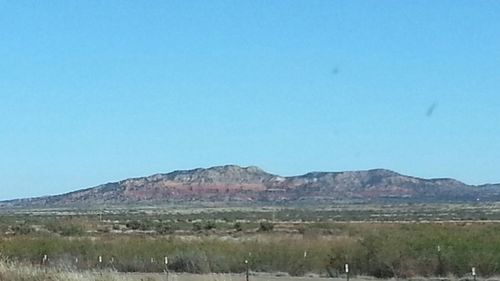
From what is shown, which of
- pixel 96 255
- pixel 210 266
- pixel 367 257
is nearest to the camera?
pixel 367 257

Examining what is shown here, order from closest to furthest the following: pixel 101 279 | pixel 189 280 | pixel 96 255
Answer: pixel 101 279, pixel 189 280, pixel 96 255

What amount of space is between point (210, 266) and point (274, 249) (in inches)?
119

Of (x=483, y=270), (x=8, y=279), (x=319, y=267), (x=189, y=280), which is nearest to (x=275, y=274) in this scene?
(x=319, y=267)

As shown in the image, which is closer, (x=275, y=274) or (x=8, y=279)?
(x=8, y=279)

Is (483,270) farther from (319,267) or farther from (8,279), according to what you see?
(8,279)

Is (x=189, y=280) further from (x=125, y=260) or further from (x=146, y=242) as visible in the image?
(x=146, y=242)

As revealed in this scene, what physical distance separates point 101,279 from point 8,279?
2712 millimetres

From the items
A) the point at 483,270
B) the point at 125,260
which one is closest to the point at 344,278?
the point at 483,270

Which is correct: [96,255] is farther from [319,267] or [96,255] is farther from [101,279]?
[101,279]

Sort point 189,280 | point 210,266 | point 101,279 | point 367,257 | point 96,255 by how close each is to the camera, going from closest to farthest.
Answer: point 101,279 → point 189,280 → point 367,257 → point 210,266 → point 96,255

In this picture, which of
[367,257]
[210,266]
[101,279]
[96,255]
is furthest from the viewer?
[96,255]

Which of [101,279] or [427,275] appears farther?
[427,275]

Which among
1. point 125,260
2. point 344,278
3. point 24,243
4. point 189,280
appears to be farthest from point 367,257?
point 24,243

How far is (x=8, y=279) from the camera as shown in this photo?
26.1m
